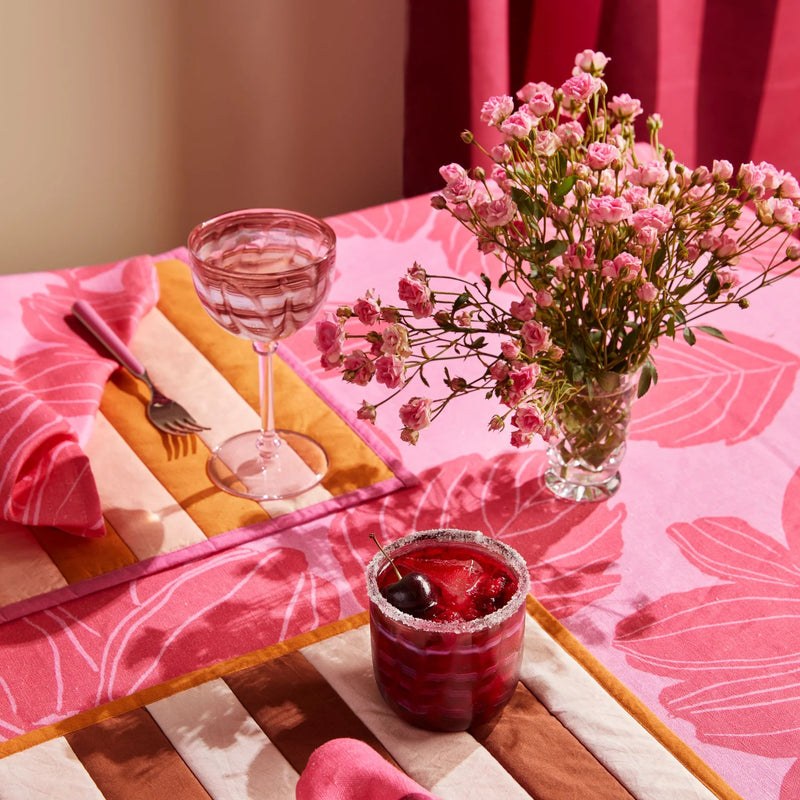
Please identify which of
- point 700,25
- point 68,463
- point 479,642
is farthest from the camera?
point 700,25

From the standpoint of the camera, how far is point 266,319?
2.86 ft

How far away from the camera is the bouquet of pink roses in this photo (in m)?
0.76

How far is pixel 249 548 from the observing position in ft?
2.92

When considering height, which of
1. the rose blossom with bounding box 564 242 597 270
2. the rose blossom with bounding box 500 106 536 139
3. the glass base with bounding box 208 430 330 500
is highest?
the rose blossom with bounding box 500 106 536 139

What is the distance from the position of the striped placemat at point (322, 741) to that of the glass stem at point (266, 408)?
254mm

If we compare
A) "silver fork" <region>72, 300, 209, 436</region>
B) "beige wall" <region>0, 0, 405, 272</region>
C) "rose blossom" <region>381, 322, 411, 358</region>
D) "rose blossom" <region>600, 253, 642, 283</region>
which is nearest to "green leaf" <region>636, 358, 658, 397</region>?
"rose blossom" <region>600, 253, 642, 283</region>

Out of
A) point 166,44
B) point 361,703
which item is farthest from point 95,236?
point 361,703

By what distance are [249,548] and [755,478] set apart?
46 centimetres

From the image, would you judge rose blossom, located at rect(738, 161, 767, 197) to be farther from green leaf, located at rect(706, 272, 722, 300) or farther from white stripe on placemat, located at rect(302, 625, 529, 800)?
white stripe on placemat, located at rect(302, 625, 529, 800)

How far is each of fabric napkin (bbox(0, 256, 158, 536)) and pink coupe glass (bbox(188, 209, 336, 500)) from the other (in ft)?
0.44

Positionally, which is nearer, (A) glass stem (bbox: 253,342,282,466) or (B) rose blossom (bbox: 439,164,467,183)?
(B) rose blossom (bbox: 439,164,467,183)

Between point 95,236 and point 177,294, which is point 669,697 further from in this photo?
point 95,236

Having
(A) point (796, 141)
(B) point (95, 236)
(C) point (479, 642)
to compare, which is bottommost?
(B) point (95, 236)

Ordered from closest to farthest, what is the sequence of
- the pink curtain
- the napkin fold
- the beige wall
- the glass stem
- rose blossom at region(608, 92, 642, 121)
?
the napkin fold, rose blossom at region(608, 92, 642, 121), the glass stem, the beige wall, the pink curtain
